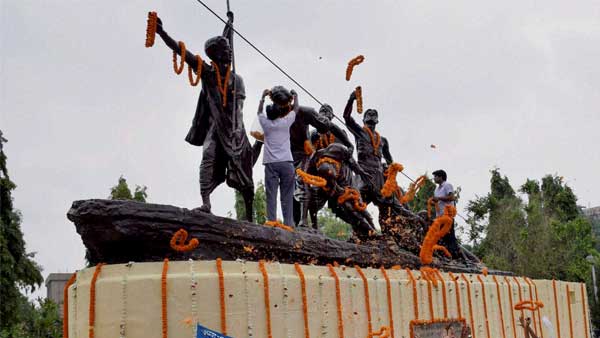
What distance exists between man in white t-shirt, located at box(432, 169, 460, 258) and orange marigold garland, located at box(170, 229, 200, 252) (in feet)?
18.9

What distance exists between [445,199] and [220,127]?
478 centimetres

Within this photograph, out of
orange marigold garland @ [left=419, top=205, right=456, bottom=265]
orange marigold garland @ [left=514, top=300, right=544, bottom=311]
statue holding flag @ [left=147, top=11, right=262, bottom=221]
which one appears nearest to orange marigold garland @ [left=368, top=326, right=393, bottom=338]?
statue holding flag @ [left=147, top=11, right=262, bottom=221]

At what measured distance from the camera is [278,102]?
21.2 feet

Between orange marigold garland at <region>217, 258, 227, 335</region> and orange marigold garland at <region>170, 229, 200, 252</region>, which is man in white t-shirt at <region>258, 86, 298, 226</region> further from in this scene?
orange marigold garland at <region>217, 258, 227, 335</region>

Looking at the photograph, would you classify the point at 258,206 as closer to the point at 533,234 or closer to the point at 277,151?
the point at 533,234

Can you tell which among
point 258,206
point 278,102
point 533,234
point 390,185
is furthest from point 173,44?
point 533,234

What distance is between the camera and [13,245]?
53.1 ft

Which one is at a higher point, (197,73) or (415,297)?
(197,73)

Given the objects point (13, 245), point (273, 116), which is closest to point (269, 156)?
point (273, 116)

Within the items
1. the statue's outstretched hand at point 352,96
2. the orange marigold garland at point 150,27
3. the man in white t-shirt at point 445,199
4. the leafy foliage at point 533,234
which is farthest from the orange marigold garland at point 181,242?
the leafy foliage at point 533,234

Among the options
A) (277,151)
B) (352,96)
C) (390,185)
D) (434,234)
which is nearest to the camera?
(277,151)

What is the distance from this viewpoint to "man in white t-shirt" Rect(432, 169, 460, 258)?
9703 mm

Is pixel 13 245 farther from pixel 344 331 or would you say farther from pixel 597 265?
pixel 597 265

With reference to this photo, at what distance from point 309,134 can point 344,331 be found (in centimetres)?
386
